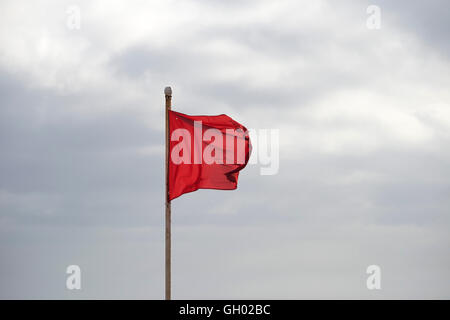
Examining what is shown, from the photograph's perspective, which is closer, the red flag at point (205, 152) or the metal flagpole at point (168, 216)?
the metal flagpole at point (168, 216)

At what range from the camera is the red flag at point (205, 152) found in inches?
1531

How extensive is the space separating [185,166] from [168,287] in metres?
5.74

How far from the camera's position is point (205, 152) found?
3953 cm

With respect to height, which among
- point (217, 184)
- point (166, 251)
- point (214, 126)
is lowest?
point (166, 251)

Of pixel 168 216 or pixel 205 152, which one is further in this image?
pixel 205 152

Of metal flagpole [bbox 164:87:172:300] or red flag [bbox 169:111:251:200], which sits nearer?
metal flagpole [bbox 164:87:172:300]

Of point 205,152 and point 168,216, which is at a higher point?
point 205,152

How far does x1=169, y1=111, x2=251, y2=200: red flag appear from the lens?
38.9m
